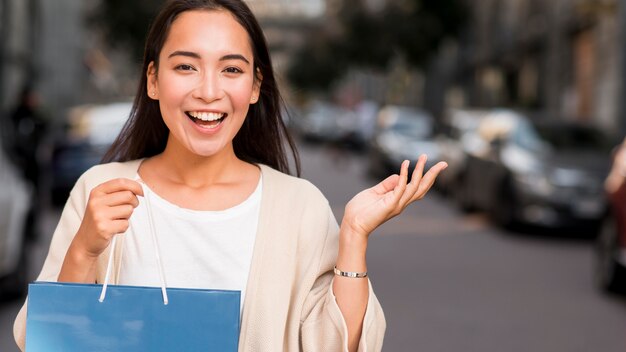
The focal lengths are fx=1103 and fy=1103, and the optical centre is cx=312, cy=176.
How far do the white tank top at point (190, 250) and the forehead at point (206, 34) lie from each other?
36 cm

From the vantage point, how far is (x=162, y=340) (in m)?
2.13

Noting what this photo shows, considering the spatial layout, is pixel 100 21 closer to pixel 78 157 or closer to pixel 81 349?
pixel 78 157

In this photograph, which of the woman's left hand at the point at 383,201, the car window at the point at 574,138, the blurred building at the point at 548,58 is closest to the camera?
the woman's left hand at the point at 383,201

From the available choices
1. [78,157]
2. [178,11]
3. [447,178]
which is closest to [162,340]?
[178,11]

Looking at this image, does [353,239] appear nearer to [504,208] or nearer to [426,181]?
[426,181]

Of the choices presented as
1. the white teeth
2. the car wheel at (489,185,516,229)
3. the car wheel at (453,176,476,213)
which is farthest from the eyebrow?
the car wheel at (453,176,476,213)

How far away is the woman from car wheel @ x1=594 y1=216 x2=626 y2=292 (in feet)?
22.8

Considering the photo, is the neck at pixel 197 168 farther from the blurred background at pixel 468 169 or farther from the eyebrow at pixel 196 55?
the blurred background at pixel 468 169

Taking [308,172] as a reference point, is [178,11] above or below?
above

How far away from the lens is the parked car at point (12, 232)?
8.08 meters

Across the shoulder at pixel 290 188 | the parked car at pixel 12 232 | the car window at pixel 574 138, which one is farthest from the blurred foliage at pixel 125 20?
the shoulder at pixel 290 188

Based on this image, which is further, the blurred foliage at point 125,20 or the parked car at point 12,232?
the blurred foliage at point 125,20

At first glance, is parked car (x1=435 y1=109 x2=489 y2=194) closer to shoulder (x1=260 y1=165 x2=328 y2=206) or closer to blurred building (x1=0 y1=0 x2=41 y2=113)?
blurred building (x1=0 y1=0 x2=41 y2=113)

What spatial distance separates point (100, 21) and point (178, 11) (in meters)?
34.5
